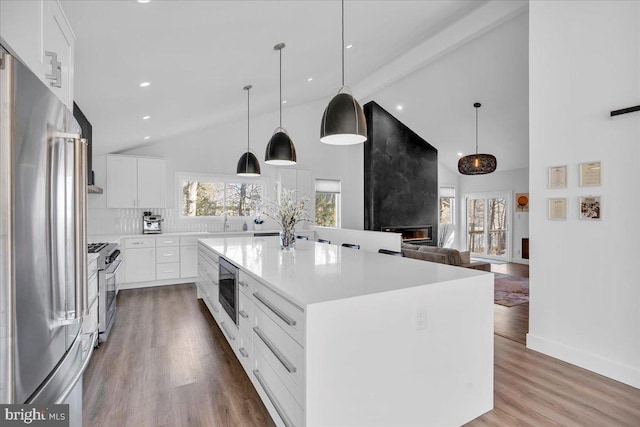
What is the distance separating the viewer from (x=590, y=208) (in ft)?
8.69

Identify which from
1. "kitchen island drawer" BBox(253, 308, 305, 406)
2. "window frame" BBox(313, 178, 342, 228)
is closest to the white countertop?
"kitchen island drawer" BBox(253, 308, 305, 406)

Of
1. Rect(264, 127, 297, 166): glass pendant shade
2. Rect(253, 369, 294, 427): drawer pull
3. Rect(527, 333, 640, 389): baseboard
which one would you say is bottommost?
Rect(527, 333, 640, 389): baseboard

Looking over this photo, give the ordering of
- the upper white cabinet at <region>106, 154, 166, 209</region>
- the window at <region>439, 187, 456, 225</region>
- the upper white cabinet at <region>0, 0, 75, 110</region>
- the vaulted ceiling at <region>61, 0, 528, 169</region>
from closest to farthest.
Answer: the upper white cabinet at <region>0, 0, 75, 110</region>, the vaulted ceiling at <region>61, 0, 528, 169</region>, the upper white cabinet at <region>106, 154, 166, 209</region>, the window at <region>439, 187, 456, 225</region>

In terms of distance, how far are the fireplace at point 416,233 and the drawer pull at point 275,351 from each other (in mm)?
6456

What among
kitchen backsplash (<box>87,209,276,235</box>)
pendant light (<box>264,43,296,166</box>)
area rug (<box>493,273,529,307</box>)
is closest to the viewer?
pendant light (<box>264,43,296,166</box>)

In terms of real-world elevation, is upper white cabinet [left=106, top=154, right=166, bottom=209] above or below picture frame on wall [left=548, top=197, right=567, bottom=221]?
above

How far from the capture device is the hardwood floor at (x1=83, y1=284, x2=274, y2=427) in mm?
2029

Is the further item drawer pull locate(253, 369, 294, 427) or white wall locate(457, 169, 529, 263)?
white wall locate(457, 169, 529, 263)

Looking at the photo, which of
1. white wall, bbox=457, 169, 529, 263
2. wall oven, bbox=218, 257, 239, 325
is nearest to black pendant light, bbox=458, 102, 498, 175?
white wall, bbox=457, 169, 529, 263

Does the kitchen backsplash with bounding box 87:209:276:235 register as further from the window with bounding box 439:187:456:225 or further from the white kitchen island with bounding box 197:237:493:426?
the window with bounding box 439:187:456:225

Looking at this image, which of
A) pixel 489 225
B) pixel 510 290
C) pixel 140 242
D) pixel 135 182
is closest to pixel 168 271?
pixel 140 242

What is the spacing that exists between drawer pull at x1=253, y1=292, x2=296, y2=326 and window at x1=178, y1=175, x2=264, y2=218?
4.88 metres

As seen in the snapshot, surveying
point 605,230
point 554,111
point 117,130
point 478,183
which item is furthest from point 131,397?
point 478,183

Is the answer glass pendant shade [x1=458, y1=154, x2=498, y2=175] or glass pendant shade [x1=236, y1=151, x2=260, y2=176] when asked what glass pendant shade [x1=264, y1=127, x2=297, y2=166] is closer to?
glass pendant shade [x1=236, y1=151, x2=260, y2=176]
